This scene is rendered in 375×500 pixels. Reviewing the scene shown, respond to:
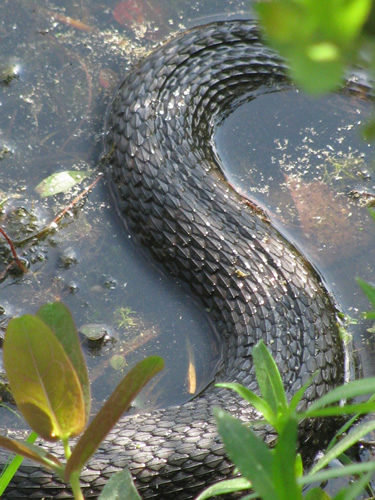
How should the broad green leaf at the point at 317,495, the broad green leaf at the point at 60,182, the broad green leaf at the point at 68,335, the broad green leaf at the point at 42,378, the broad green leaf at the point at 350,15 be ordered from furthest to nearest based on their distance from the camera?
the broad green leaf at the point at 60,182 < the broad green leaf at the point at 317,495 < the broad green leaf at the point at 68,335 < the broad green leaf at the point at 42,378 < the broad green leaf at the point at 350,15

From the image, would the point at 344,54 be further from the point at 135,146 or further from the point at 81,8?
the point at 81,8

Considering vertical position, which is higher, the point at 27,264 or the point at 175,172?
the point at 175,172

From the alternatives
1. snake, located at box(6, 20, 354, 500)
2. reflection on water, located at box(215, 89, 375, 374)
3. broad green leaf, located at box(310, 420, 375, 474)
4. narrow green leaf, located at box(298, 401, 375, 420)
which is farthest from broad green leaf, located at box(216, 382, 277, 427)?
reflection on water, located at box(215, 89, 375, 374)

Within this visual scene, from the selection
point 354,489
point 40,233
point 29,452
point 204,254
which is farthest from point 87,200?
point 354,489

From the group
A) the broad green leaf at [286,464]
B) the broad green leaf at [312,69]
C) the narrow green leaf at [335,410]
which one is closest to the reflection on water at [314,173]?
the narrow green leaf at [335,410]

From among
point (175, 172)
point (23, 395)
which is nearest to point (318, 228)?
point (175, 172)

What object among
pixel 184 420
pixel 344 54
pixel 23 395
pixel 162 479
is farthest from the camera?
pixel 184 420

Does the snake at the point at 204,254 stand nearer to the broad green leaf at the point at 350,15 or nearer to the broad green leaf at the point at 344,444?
the broad green leaf at the point at 344,444

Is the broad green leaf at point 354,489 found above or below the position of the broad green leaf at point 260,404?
below
